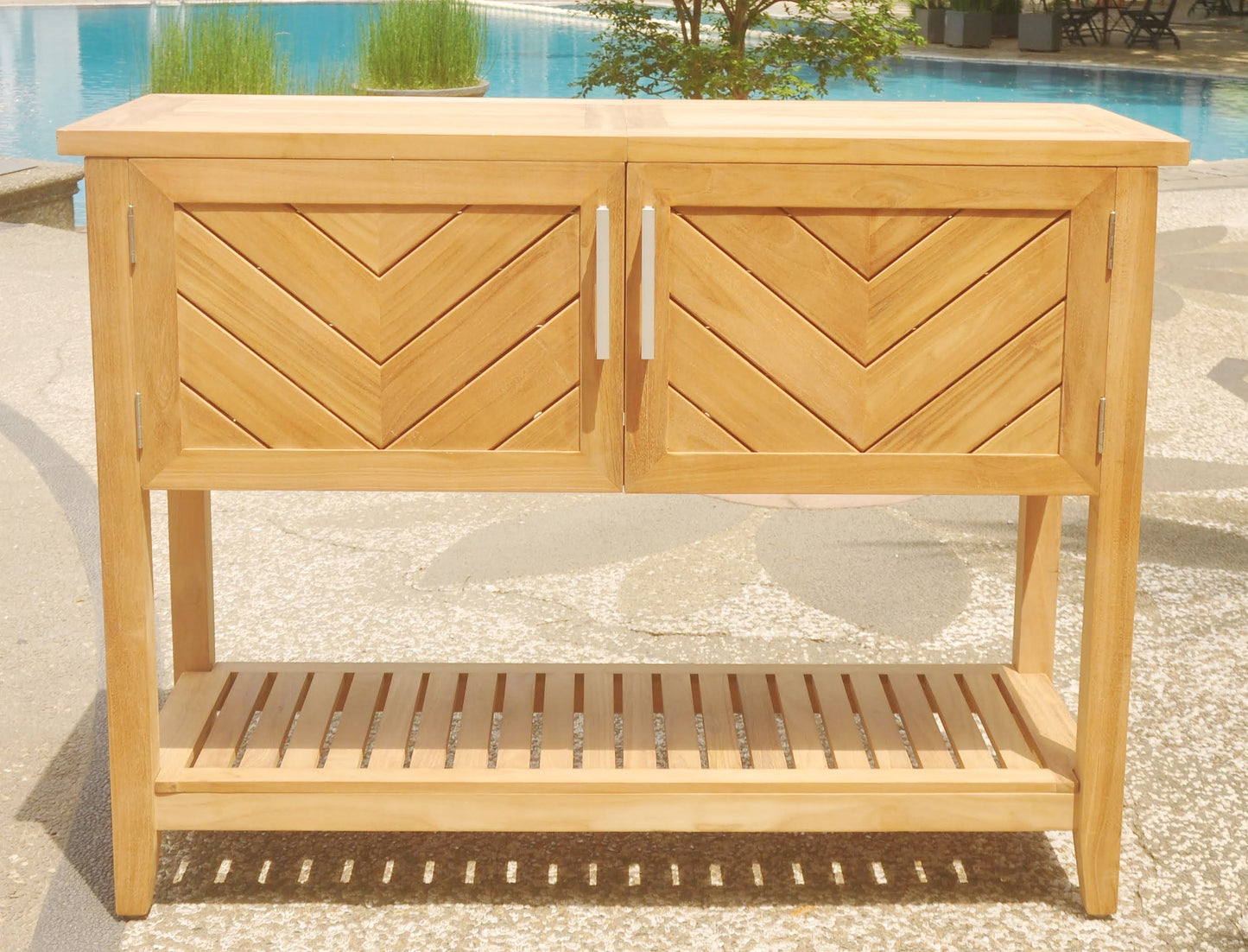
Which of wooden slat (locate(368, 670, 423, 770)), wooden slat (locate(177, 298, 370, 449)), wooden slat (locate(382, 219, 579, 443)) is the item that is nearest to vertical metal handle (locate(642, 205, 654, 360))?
wooden slat (locate(382, 219, 579, 443))

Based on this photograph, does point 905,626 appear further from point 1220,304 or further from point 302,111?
point 1220,304

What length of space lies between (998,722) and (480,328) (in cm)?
127

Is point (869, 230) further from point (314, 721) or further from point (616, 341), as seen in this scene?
point (314, 721)

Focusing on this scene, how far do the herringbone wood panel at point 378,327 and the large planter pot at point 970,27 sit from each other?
2053cm

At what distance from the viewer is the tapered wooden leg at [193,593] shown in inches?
116

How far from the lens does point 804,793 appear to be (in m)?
2.54

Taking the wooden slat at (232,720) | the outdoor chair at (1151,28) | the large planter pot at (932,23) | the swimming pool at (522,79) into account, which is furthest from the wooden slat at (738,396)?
the large planter pot at (932,23)

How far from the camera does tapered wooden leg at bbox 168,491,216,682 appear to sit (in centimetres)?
295

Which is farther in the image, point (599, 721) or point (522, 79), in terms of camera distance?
point (522, 79)

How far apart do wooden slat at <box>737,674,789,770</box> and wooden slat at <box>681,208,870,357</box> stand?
774 mm

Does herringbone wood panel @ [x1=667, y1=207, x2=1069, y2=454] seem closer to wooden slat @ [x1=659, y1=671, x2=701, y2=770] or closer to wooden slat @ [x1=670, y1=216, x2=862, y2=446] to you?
wooden slat @ [x1=670, y1=216, x2=862, y2=446]

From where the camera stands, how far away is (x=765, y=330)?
2.33 m

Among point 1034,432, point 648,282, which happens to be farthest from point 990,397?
point 648,282

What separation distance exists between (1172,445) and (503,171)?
366 centimetres
